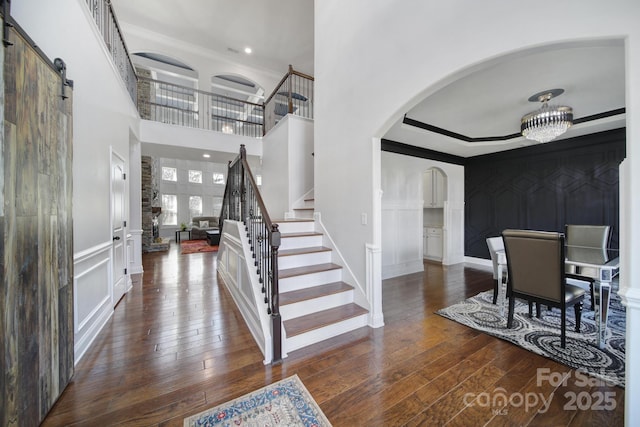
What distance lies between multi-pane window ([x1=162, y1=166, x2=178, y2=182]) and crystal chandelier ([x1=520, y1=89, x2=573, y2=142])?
12.2 meters

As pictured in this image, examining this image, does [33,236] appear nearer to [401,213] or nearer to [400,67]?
[400,67]

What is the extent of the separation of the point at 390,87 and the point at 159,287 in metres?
4.48

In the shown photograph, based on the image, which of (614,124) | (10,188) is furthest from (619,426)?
(614,124)

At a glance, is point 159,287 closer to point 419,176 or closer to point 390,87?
point 390,87

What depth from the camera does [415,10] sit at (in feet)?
7.36

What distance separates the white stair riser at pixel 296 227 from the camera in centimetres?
349

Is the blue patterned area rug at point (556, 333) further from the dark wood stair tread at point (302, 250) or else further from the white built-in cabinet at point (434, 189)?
the white built-in cabinet at point (434, 189)

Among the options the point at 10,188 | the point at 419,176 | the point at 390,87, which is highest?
the point at 390,87

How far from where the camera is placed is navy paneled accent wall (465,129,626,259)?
399 centimetres

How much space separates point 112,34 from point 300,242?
4.07m

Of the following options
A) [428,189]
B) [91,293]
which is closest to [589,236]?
[428,189]

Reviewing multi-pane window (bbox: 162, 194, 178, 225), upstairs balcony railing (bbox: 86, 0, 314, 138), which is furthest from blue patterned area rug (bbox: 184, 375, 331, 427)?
multi-pane window (bbox: 162, 194, 178, 225)

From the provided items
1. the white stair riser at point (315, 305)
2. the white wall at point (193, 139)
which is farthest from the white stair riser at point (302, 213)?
the white wall at point (193, 139)

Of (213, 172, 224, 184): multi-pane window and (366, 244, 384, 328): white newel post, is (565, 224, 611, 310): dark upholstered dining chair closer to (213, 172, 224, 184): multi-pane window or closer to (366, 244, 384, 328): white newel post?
(366, 244, 384, 328): white newel post
